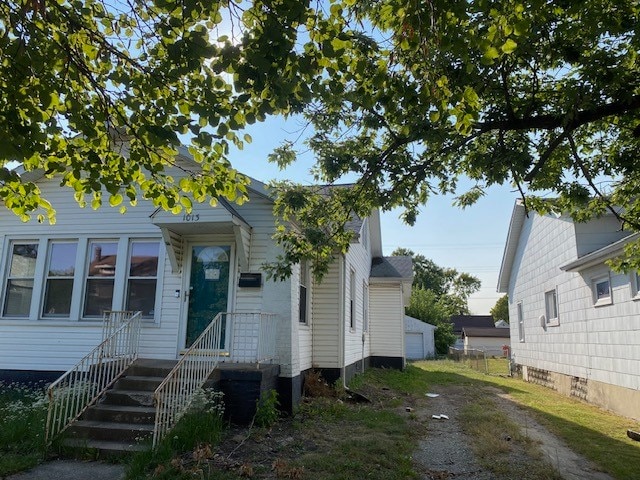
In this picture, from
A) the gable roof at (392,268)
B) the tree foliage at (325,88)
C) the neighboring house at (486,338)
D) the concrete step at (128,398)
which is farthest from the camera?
the neighboring house at (486,338)

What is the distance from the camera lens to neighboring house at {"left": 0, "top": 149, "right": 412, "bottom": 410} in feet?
28.2

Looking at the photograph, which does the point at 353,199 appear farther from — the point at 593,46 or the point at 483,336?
the point at 483,336

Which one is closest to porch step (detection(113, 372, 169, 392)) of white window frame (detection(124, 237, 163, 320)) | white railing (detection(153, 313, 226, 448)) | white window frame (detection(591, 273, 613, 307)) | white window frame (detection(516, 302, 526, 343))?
white railing (detection(153, 313, 226, 448))

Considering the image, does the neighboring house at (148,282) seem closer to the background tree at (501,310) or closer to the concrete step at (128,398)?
the concrete step at (128,398)

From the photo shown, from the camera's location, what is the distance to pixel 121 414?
674 centimetres

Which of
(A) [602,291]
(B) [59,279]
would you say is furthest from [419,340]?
(B) [59,279]

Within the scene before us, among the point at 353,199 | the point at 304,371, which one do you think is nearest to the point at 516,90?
the point at 353,199

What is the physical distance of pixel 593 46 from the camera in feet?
18.3

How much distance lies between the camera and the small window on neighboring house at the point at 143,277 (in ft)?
30.5

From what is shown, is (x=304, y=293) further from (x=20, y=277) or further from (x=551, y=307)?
(x=551, y=307)

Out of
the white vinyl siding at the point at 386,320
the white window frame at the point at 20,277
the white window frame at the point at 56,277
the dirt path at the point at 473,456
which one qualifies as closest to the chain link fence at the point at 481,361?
the white vinyl siding at the point at 386,320

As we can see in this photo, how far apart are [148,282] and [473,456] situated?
6.56 m

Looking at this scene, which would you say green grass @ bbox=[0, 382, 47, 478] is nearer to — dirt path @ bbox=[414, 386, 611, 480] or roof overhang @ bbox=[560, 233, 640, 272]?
dirt path @ bbox=[414, 386, 611, 480]

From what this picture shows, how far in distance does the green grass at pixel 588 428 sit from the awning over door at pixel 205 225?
625cm
